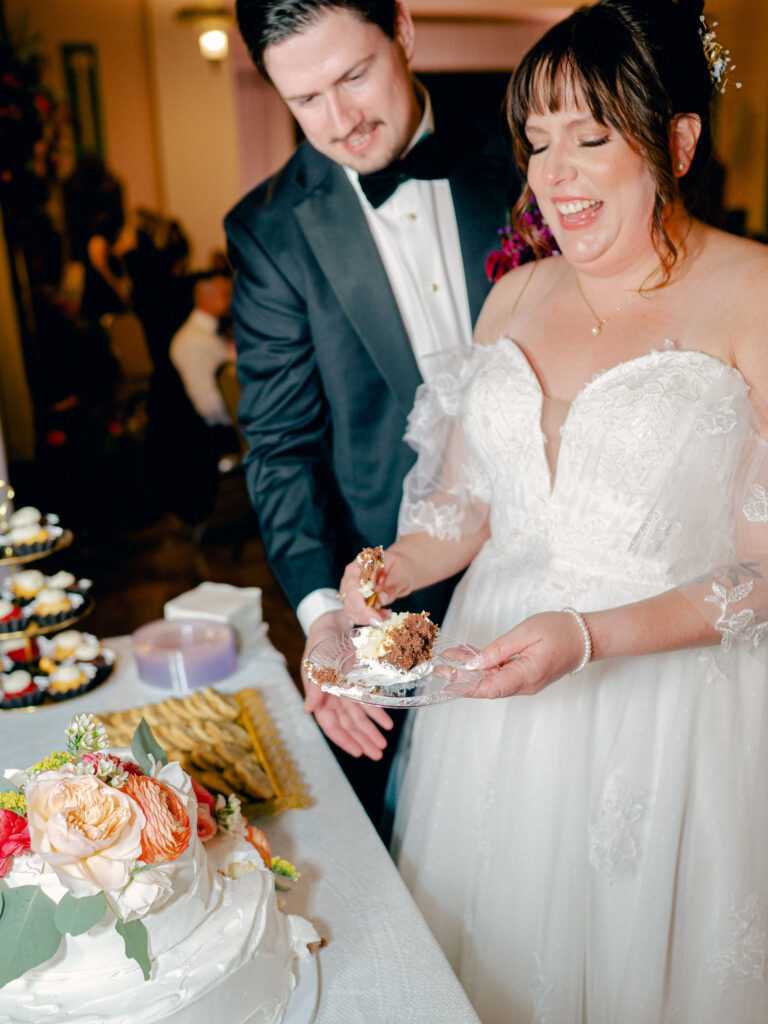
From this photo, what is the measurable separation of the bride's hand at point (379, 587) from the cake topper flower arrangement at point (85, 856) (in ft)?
2.03

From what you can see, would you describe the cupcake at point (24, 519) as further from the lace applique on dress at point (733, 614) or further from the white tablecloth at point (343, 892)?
the lace applique on dress at point (733, 614)

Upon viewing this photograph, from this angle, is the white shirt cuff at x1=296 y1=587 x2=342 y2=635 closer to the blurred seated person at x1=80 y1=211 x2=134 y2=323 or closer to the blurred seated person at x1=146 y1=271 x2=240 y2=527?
the blurred seated person at x1=146 y1=271 x2=240 y2=527

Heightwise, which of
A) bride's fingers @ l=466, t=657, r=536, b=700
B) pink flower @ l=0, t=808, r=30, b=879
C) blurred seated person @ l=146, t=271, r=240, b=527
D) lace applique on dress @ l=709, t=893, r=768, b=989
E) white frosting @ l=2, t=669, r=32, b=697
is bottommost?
blurred seated person @ l=146, t=271, r=240, b=527

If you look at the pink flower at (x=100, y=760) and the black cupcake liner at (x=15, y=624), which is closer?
the pink flower at (x=100, y=760)

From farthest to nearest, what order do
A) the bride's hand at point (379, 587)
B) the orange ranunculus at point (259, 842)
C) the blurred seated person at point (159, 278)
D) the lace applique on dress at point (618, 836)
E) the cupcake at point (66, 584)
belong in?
1. the blurred seated person at point (159, 278)
2. the cupcake at point (66, 584)
3. the bride's hand at point (379, 587)
4. the lace applique on dress at point (618, 836)
5. the orange ranunculus at point (259, 842)

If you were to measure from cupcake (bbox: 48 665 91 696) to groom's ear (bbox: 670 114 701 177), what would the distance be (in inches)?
59.7

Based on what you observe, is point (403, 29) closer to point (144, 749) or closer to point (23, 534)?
point (23, 534)

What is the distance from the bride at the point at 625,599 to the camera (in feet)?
4.40

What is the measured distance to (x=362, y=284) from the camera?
1.95 m

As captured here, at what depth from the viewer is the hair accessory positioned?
1.39 meters

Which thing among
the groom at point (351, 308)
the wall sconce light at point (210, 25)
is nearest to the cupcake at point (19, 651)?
the groom at point (351, 308)

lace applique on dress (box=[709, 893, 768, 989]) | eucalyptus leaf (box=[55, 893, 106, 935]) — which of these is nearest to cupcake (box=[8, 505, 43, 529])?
eucalyptus leaf (box=[55, 893, 106, 935])

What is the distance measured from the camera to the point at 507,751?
1.57m

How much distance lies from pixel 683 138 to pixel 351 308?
79 centimetres
